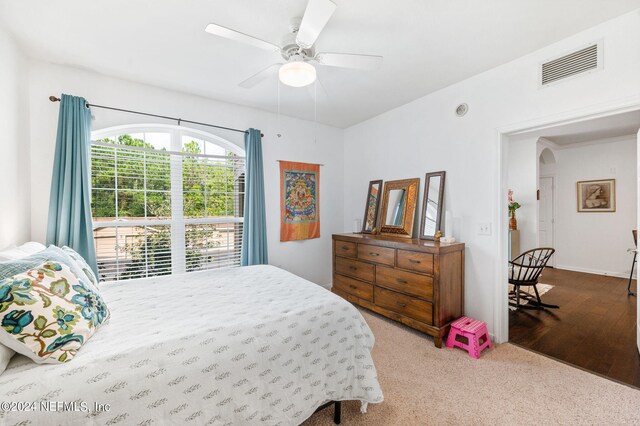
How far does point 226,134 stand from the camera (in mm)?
3326

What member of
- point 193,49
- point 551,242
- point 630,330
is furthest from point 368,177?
point 551,242

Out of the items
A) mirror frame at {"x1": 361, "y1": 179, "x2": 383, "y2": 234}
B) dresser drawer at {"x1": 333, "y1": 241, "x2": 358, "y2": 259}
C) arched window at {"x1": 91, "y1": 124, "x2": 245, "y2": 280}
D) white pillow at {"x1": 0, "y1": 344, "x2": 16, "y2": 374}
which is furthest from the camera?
mirror frame at {"x1": 361, "y1": 179, "x2": 383, "y2": 234}

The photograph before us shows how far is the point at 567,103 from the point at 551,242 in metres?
4.71

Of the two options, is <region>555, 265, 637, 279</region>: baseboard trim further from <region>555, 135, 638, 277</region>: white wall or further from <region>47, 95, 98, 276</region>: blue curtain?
<region>47, 95, 98, 276</region>: blue curtain

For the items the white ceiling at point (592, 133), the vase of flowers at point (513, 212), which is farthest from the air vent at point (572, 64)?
the vase of flowers at point (513, 212)

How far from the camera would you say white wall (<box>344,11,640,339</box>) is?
6.38 ft

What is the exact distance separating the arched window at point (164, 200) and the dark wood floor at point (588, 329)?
348 cm

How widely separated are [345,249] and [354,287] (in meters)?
0.50

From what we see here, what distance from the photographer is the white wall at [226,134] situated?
2400mm

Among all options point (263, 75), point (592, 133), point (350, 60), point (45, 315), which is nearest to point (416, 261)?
point (350, 60)

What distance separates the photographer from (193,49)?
224 cm

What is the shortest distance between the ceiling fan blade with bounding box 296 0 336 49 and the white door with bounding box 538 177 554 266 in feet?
20.2

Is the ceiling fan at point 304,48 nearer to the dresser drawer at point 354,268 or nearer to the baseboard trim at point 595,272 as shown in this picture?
the dresser drawer at point 354,268

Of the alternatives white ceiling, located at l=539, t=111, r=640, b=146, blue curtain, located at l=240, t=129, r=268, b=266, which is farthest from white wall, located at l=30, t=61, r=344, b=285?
white ceiling, located at l=539, t=111, r=640, b=146
